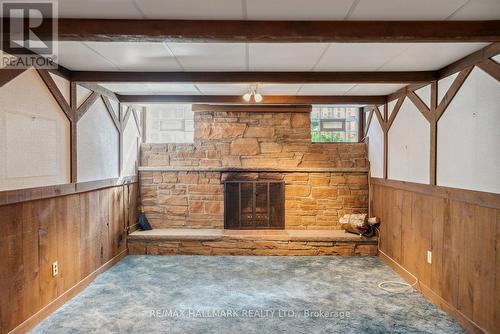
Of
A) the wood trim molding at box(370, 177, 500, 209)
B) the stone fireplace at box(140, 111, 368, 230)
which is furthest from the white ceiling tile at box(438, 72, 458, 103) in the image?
the stone fireplace at box(140, 111, 368, 230)

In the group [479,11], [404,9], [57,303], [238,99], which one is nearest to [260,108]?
[238,99]

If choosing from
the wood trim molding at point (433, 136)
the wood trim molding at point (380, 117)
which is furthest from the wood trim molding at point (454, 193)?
the wood trim molding at point (380, 117)

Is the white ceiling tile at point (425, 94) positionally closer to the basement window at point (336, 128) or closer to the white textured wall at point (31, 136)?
the basement window at point (336, 128)

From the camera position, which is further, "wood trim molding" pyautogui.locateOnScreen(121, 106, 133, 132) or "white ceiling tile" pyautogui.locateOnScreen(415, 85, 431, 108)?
"wood trim molding" pyautogui.locateOnScreen(121, 106, 133, 132)

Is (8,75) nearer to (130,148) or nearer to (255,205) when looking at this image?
(130,148)

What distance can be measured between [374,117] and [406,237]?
205 centimetres

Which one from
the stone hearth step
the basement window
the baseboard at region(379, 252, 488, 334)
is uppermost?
the basement window

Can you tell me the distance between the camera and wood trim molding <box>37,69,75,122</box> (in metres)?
3.00

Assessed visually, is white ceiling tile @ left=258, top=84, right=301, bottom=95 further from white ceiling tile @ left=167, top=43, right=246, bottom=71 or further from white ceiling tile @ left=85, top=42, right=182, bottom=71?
white ceiling tile @ left=85, top=42, right=182, bottom=71

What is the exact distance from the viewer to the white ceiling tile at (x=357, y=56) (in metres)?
2.65

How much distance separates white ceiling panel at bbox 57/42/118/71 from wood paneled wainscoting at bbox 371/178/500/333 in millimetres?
3461

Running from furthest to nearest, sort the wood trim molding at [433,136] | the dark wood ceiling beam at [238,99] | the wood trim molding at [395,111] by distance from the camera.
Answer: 1. the dark wood ceiling beam at [238,99]
2. the wood trim molding at [395,111]
3. the wood trim molding at [433,136]

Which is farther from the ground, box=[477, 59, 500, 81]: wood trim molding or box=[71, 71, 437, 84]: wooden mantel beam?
box=[71, 71, 437, 84]: wooden mantel beam

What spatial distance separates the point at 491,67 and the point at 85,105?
394 centimetres
